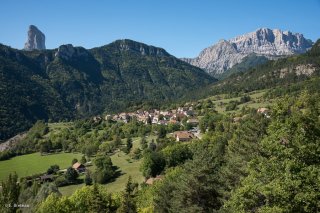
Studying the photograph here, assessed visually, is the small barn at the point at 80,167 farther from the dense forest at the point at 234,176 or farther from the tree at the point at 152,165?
the tree at the point at 152,165

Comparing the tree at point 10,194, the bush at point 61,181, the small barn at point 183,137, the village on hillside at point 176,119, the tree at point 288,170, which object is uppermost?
the tree at point 288,170

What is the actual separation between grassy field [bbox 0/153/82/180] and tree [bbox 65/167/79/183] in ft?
53.7

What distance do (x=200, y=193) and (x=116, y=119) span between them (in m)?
131

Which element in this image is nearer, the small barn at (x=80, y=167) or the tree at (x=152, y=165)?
the tree at (x=152, y=165)

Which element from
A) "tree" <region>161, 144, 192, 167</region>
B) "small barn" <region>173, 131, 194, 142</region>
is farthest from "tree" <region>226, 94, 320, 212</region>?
"small barn" <region>173, 131, 194, 142</region>

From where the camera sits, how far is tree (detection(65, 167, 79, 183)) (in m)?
73.6

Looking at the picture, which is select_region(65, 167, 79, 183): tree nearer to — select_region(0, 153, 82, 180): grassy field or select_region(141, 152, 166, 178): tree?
select_region(141, 152, 166, 178): tree

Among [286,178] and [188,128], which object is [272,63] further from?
[286,178]

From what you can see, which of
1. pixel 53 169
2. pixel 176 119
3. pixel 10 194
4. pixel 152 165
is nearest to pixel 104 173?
pixel 152 165

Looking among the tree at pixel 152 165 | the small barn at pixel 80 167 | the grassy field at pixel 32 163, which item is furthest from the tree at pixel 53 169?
the tree at pixel 152 165

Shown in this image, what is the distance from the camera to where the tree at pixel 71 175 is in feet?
241

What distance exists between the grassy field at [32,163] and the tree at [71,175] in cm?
1638

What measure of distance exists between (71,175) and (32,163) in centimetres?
3044

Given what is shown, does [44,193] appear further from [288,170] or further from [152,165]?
[288,170]
